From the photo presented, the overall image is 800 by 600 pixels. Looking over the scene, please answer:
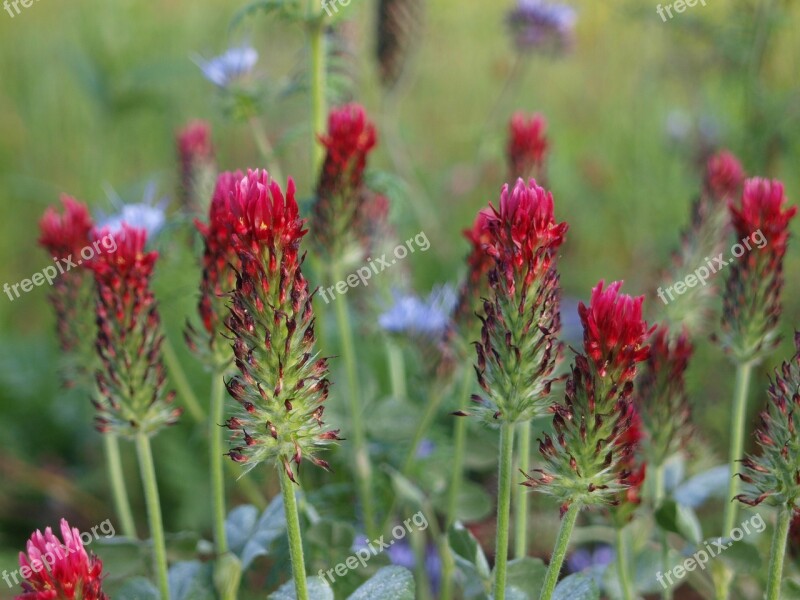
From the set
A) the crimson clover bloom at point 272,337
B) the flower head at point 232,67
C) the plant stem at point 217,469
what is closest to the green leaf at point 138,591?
the plant stem at point 217,469

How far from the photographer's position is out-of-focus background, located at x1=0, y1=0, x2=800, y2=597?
11.3ft

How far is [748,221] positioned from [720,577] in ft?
2.53

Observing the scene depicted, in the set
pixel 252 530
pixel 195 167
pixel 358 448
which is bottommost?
pixel 252 530

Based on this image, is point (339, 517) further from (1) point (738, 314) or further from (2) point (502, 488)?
(1) point (738, 314)

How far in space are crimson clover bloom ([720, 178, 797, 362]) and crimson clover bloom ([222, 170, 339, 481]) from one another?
3.16 ft

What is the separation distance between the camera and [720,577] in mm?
1986

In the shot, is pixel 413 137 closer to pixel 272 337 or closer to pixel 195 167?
pixel 195 167

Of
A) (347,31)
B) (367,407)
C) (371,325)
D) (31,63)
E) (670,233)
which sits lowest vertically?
(367,407)

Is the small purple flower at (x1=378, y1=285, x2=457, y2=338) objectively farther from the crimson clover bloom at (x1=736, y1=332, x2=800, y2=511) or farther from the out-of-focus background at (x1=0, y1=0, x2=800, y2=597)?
the crimson clover bloom at (x1=736, y1=332, x2=800, y2=511)

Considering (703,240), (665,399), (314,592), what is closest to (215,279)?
(314,592)

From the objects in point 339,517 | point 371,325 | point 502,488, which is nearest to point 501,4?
point 371,325

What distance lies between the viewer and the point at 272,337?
58.4 inches

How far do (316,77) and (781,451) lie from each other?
1.50 m

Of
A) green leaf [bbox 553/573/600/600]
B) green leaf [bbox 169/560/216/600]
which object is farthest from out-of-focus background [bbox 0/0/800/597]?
green leaf [bbox 553/573/600/600]
